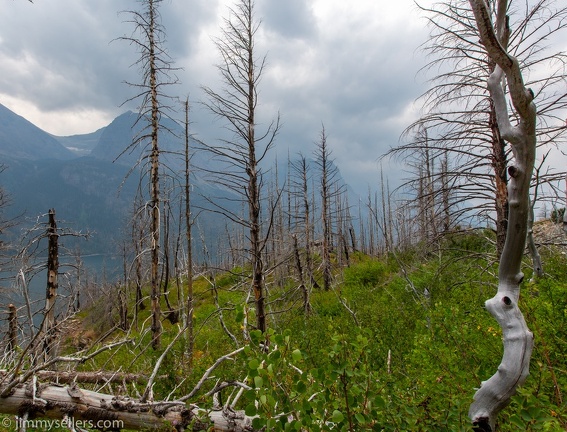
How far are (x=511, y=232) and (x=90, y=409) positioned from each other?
180 inches

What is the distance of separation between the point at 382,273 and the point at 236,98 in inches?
540

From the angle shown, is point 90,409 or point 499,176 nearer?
point 90,409

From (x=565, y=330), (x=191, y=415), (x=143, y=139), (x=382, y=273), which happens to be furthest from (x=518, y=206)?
(x=382, y=273)

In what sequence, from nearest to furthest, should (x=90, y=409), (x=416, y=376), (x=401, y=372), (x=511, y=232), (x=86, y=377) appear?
(x=511, y=232) → (x=416, y=376) → (x=90, y=409) → (x=401, y=372) → (x=86, y=377)

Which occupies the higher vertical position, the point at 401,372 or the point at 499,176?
the point at 499,176

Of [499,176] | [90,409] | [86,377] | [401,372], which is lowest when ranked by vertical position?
[86,377]

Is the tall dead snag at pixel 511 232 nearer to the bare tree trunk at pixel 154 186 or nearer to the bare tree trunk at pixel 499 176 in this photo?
the bare tree trunk at pixel 499 176

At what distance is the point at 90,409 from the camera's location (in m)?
3.79

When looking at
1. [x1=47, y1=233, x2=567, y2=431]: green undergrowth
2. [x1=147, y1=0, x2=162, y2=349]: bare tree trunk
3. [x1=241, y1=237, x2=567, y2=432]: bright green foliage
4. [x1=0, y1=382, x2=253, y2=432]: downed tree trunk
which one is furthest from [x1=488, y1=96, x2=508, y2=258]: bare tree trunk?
[x1=147, y1=0, x2=162, y2=349]: bare tree trunk

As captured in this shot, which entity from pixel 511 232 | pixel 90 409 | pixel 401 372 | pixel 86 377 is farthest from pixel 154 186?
pixel 511 232

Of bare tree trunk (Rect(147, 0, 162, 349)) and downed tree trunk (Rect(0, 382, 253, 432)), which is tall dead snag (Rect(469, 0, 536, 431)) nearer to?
downed tree trunk (Rect(0, 382, 253, 432))

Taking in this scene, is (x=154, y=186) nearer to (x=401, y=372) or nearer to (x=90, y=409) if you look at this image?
(x=90, y=409)

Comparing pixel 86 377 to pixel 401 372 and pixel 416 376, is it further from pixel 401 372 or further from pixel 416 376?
pixel 416 376

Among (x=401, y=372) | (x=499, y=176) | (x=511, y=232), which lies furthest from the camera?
(x=499, y=176)
